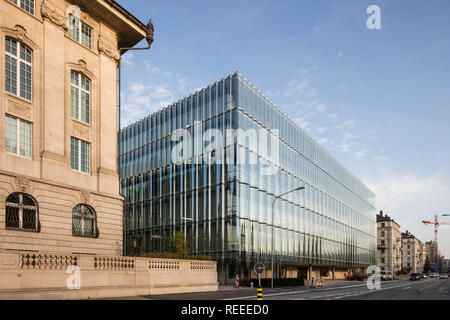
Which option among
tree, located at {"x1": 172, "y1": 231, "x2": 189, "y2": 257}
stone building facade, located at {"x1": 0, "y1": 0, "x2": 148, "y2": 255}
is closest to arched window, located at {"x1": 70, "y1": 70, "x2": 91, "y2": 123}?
stone building facade, located at {"x1": 0, "y1": 0, "x2": 148, "y2": 255}

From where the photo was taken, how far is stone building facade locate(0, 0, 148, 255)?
22.9 metres

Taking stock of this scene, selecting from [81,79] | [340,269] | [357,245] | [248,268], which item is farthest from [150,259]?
[357,245]

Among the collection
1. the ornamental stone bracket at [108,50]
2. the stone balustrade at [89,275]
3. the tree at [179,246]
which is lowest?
the tree at [179,246]

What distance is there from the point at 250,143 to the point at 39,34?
97.8ft

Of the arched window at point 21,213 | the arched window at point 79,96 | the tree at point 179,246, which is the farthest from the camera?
the tree at point 179,246

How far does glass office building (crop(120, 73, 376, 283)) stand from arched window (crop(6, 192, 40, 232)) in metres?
22.3

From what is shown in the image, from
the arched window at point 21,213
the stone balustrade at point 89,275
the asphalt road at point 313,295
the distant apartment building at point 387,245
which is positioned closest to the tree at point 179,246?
the asphalt road at point 313,295

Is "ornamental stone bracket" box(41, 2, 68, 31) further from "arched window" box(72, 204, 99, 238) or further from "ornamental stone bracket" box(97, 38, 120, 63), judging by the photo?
"arched window" box(72, 204, 99, 238)

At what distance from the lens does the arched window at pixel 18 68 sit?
2341 cm

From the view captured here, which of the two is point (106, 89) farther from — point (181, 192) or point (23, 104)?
point (181, 192)

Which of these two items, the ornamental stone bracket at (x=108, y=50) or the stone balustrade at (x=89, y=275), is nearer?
the stone balustrade at (x=89, y=275)

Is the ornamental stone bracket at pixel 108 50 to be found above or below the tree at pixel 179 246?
above

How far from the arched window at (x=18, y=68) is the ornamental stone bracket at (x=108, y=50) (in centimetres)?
573

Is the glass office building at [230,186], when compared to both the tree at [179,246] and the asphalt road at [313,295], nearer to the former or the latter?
the tree at [179,246]
